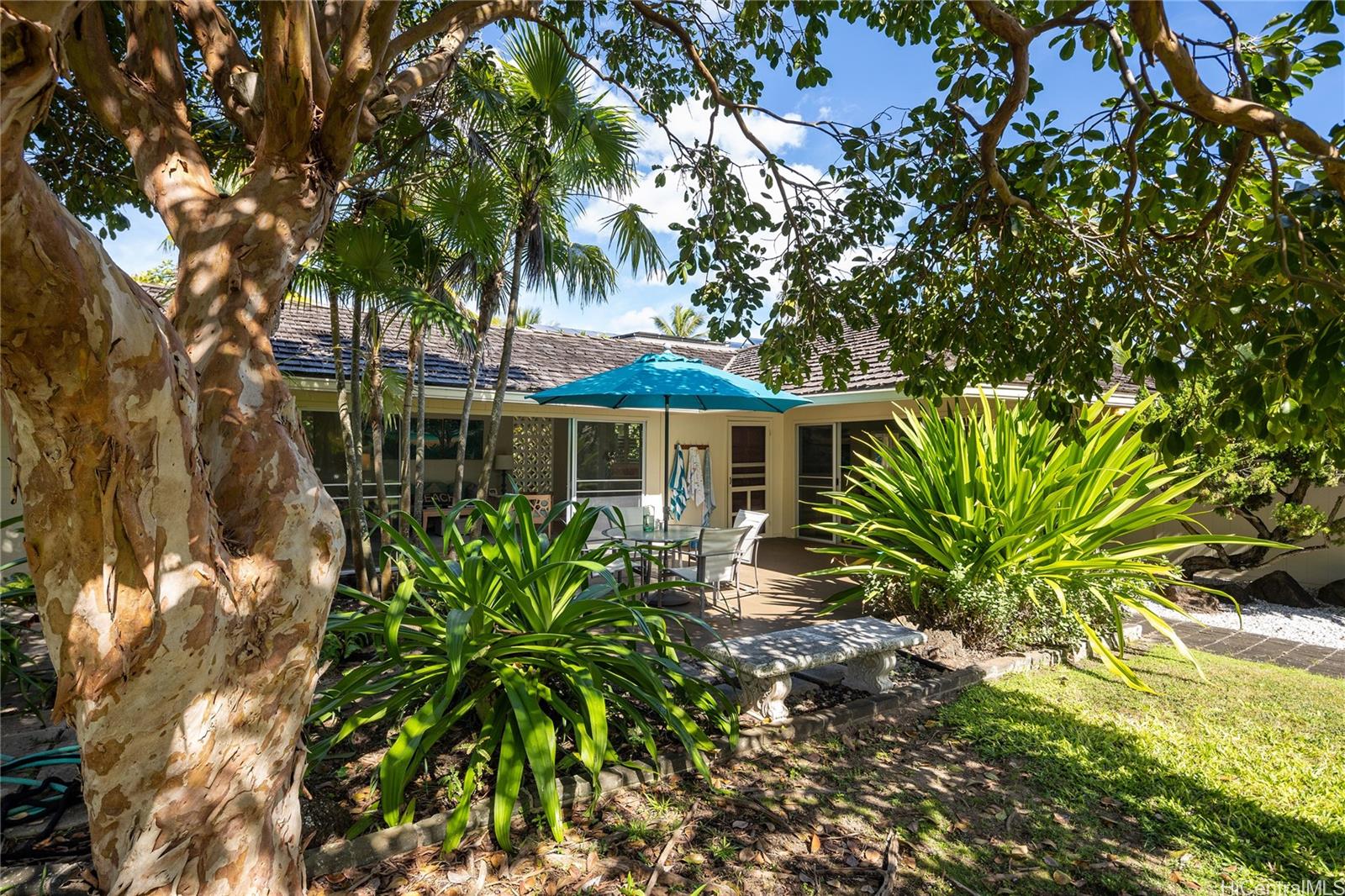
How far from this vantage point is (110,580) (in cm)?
176

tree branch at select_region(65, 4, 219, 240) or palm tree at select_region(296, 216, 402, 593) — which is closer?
tree branch at select_region(65, 4, 219, 240)

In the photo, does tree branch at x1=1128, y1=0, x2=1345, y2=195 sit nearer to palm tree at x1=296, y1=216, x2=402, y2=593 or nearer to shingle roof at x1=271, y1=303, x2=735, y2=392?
palm tree at x1=296, y1=216, x2=402, y2=593

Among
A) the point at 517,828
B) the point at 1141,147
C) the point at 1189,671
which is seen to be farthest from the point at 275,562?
the point at 1189,671

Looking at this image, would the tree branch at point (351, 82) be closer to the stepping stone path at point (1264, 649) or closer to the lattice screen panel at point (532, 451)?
the stepping stone path at point (1264, 649)

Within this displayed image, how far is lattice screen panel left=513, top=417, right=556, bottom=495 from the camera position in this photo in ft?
44.2

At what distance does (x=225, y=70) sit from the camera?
10.1ft

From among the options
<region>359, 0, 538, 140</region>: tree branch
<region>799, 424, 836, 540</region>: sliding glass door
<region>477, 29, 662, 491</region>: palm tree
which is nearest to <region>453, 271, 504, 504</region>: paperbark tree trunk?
<region>477, 29, 662, 491</region>: palm tree

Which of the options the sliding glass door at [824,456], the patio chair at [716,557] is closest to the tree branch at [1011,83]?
the patio chair at [716,557]

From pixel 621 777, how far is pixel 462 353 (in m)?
7.17

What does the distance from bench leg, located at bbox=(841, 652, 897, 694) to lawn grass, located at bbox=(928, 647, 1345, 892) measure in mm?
474

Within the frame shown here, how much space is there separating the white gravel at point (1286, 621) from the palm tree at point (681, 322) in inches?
1152

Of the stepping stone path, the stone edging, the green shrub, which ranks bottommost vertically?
the stepping stone path

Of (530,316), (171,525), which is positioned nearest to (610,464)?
(171,525)

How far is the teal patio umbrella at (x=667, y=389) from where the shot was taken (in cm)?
746
